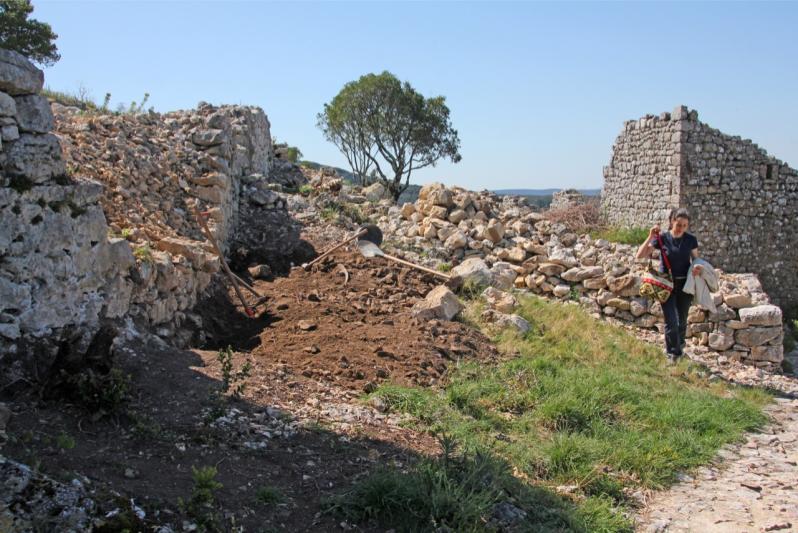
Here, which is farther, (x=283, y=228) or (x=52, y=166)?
(x=283, y=228)

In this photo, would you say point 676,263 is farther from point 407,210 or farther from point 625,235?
point 407,210

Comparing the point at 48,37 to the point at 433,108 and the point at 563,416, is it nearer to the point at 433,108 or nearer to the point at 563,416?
the point at 433,108

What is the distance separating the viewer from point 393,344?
655 cm

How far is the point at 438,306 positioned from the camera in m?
7.45

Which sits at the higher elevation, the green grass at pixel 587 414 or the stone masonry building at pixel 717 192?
the stone masonry building at pixel 717 192

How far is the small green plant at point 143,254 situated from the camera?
5.62 meters

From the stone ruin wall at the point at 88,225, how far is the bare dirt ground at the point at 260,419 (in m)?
0.42

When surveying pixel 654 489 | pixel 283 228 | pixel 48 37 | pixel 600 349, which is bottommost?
pixel 654 489

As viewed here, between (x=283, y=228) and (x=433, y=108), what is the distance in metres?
17.5

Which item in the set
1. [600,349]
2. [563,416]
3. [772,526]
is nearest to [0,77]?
[563,416]

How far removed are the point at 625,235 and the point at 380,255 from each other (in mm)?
4619

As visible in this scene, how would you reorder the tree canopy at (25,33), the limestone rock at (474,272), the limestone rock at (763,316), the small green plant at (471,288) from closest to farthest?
1. the limestone rock at (763,316)
2. the small green plant at (471,288)
3. the limestone rock at (474,272)
4. the tree canopy at (25,33)

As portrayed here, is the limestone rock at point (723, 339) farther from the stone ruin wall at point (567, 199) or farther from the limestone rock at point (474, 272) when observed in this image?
the stone ruin wall at point (567, 199)

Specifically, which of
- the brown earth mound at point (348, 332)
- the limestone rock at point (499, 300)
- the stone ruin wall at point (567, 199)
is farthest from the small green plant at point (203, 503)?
the stone ruin wall at point (567, 199)
